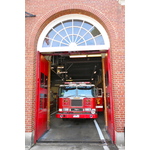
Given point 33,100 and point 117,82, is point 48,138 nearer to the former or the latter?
point 33,100

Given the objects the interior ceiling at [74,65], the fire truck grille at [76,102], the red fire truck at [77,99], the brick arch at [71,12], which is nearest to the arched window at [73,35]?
the brick arch at [71,12]

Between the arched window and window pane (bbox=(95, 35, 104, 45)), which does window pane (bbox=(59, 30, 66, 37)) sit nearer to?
the arched window

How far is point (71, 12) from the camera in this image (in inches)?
248

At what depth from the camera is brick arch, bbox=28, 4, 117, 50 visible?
5969 mm

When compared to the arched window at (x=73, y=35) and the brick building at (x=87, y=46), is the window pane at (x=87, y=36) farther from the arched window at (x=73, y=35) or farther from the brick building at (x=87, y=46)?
the brick building at (x=87, y=46)

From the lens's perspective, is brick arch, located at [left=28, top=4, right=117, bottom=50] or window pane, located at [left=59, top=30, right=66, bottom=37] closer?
brick arch, located at [left=28, top=4, right=117, bottom=50]

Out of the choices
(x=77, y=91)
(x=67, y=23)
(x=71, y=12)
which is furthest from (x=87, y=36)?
(x=77, y=91)

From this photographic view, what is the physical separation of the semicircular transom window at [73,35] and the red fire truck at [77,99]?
150 inches

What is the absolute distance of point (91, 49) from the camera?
622cm

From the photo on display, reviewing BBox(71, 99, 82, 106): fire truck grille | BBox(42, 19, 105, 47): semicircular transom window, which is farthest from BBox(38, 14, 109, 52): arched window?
BBox(71, 99, 82, 106): fire truck grille

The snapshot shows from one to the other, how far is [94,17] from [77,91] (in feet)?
16.2

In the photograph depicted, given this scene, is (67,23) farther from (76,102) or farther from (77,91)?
(76,102)

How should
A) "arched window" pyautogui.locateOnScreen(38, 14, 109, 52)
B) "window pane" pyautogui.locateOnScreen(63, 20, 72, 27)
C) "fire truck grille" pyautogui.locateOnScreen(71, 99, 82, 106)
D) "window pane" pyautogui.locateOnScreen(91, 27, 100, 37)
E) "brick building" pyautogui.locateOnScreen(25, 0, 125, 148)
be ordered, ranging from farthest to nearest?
"fire truck grille" pyautogui.locateOnScreen(71, 99, 82, 106)
"window pane" pyautogui.locateOnScreen(63, 20, 72, 27)
"window pane" pyautogui.locateOnScreen(91, 27, 100, 37)
"arched window" pyautogui.locateOnScreen(38, 14, 109, 52)
"brick building" pyautogui.locateOnScreen(25, 0, 125, 148)

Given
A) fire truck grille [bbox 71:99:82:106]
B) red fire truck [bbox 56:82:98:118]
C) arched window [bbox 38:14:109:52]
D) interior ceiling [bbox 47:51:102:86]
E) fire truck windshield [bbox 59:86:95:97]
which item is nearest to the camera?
arched window [bbox 38:14:109:52]
